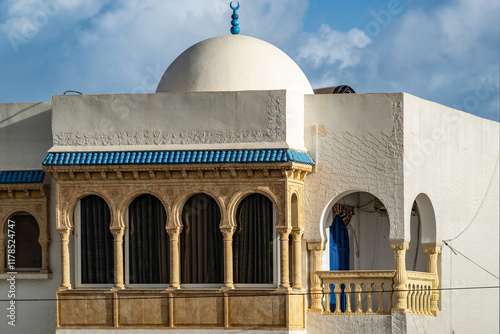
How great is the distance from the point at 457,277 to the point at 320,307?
3.82 m

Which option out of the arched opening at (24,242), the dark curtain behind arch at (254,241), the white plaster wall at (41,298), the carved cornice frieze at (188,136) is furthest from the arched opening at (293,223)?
the arched opening at (24,242)

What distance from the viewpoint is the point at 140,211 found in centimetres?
2323

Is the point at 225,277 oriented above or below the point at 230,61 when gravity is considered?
below

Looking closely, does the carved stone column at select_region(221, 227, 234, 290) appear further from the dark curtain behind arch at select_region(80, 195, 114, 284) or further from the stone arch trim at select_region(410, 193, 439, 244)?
the stone arch trim at select_region(410, 193, 439, 244)

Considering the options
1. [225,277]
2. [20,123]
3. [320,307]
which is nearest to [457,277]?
[320,307]

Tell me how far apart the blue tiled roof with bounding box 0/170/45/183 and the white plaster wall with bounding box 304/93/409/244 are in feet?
17.8

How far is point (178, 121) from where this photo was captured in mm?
23031

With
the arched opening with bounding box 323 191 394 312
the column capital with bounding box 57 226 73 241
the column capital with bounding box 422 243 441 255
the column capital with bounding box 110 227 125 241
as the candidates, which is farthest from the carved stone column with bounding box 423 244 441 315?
the column capital with bounding box 57 226 73 241

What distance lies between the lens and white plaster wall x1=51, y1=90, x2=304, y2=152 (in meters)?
22.7

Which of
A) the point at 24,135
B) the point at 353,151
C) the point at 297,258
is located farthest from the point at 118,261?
the point at 353,151

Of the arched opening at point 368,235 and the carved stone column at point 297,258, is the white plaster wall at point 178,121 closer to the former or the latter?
the carved stone column at point 297,258

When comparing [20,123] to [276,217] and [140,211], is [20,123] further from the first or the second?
[276,217]

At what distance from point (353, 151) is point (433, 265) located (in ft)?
10.1

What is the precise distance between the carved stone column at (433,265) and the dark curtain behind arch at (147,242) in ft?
17.6
